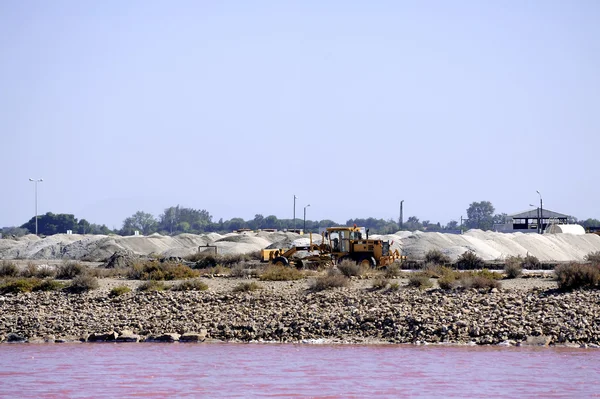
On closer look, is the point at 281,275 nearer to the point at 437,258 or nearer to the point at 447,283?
the point at 447,283

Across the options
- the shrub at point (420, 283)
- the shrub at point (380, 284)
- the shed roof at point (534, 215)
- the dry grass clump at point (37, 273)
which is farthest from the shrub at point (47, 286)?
the shed roof at point (534, 215)

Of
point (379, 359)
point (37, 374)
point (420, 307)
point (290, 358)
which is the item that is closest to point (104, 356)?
point (37, 374)

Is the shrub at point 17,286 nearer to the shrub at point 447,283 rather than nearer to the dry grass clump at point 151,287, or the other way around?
the dry grass clump at point 151,287

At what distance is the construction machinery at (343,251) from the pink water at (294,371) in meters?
18.9

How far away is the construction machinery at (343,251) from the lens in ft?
149

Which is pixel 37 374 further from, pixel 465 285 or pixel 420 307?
pixel 465 285

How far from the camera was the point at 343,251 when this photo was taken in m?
45.9

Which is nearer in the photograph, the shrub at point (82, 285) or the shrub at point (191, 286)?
the shrub at point (191, 286)

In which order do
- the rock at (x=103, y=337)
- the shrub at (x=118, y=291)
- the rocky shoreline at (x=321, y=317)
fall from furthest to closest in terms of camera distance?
the shrub at (x=118, y=291) → the rock at (x=103, y=337) → the rocky shoreline at (x=321, y=317)

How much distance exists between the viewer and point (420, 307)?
29.7 metres

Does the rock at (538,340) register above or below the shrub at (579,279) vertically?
below

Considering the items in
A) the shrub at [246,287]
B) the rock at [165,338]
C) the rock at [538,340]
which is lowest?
the rock at [165,338]

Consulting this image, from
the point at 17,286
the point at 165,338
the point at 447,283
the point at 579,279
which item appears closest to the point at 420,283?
the point at 447,283

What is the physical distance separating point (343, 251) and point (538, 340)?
806 inches
